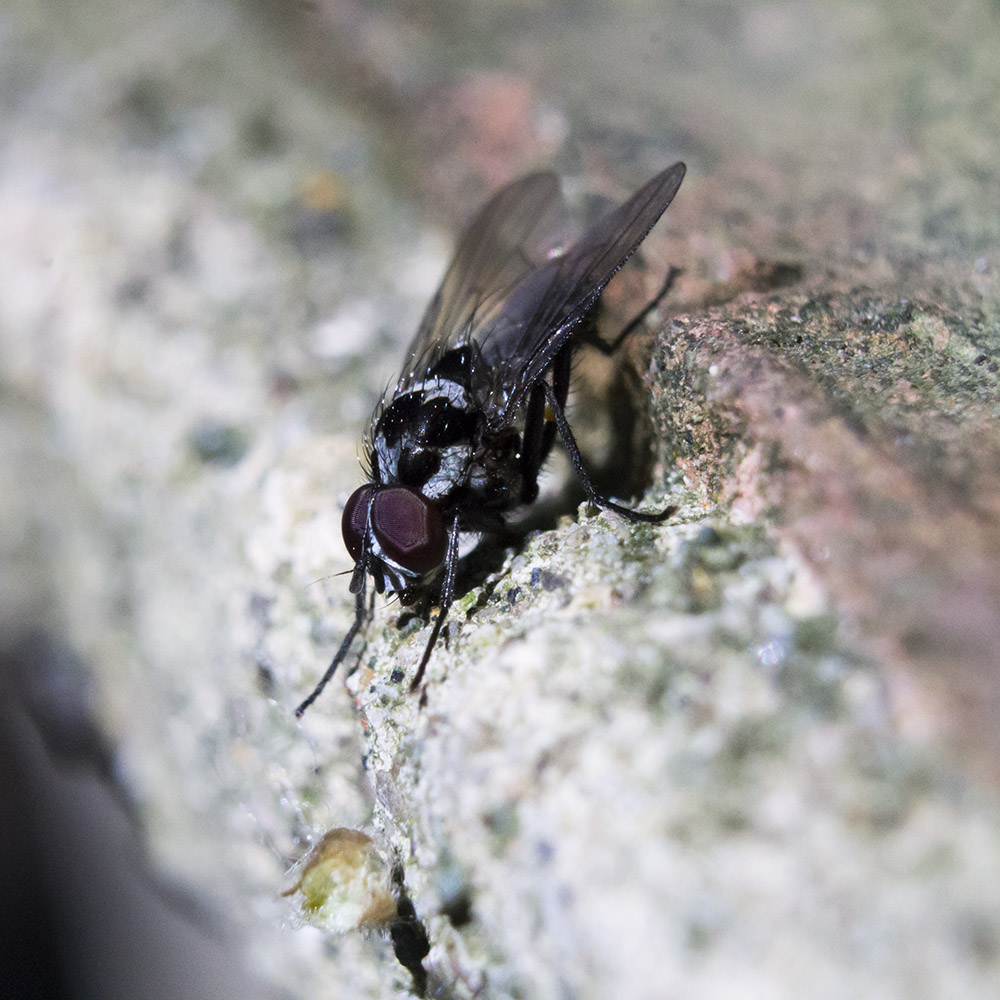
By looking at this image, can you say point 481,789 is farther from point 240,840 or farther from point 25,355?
point 25,355

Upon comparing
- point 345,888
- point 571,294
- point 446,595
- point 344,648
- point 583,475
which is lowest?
point 345,888

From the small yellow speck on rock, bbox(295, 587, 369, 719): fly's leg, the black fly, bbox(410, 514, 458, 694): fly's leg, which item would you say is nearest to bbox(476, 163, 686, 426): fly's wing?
the black fly

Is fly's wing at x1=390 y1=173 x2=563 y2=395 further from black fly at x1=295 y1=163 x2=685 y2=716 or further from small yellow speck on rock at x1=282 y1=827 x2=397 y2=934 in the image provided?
small yellow speck on rock at x1=282 y1=827 x2=397 y2=934

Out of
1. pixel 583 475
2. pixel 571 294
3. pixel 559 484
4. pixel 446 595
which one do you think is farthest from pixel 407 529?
pixel 571 294

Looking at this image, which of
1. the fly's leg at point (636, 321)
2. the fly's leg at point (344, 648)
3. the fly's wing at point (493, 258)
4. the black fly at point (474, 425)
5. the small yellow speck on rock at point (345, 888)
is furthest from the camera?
the fly's wing at point (493, 258)

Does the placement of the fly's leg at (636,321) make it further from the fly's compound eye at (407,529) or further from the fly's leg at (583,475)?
the fly's compound eye at (407,529)

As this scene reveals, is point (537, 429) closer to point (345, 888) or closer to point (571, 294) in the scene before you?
point (571, 294)

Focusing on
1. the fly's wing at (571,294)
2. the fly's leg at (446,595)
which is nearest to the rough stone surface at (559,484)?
the fly's leg at (446,595)

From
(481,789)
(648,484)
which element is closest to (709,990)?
(481,789)
